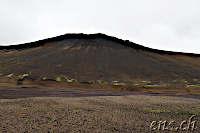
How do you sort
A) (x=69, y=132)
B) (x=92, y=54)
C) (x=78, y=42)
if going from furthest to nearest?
1. (x=78, y=42)
2. (x=92, y=54)
3. (x=69, y=132)

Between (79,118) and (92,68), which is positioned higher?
(92,68)

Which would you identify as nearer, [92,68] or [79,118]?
[79,118]

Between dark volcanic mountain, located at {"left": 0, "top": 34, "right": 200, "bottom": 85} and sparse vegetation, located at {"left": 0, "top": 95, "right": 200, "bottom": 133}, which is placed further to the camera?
dark volcanic mountain, located at {"left": 0, "top": 34, "right": 200, "bottom": 85}

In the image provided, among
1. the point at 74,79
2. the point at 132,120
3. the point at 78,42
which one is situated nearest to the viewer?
the point at 132,120

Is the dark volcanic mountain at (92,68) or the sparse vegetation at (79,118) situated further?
the dark volcanic mountain at (92,68)

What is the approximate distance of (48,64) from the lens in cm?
1041

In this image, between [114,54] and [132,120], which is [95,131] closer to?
[132,120]

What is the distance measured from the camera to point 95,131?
1.94m

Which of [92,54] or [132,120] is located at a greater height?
[92,54]

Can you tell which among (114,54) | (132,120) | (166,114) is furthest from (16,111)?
(114,54)

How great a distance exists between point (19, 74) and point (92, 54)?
6991mm

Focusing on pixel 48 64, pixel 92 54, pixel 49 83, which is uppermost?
pixel 92 54

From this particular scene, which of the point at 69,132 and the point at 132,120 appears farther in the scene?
the point at 132,120

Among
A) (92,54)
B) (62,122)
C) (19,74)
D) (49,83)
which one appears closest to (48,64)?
(19,74)
